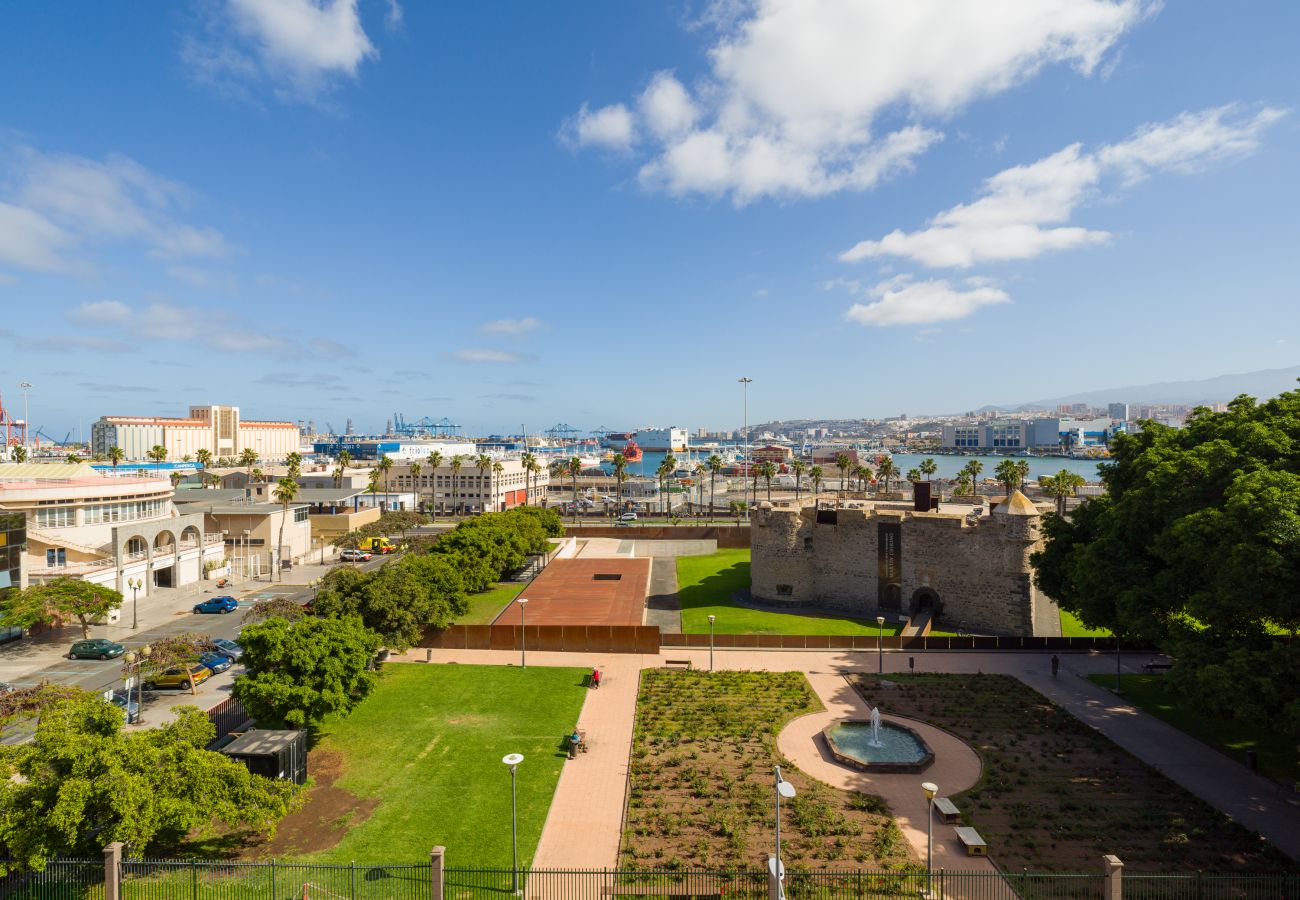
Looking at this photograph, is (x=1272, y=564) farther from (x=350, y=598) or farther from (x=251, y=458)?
(x=251, y=458)

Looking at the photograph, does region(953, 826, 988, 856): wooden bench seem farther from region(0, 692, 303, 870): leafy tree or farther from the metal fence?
region(0, 692, 303, 870): leafy tree

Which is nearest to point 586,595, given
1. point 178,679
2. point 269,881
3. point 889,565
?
point 889,565

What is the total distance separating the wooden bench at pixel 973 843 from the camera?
16.4 metres

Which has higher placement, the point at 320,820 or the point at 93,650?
the point at 93,650

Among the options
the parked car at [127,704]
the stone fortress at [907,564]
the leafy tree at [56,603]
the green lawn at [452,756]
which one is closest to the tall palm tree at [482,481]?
the stone fortress at [907,564]

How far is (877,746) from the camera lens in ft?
75.8

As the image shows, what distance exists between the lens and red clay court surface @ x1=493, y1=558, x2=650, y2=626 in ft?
133

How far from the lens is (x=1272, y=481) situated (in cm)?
1800

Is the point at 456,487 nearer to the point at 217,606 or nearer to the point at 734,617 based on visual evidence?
the point at 217,606

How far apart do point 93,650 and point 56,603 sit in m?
3.15

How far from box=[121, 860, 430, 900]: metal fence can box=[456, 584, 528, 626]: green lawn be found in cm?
2191

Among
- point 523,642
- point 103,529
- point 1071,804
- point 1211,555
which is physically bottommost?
point 1071,804

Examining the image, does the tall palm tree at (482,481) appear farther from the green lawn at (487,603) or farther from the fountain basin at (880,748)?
the fountain basin at (880,748)

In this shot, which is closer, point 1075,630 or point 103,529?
point 1075,630
